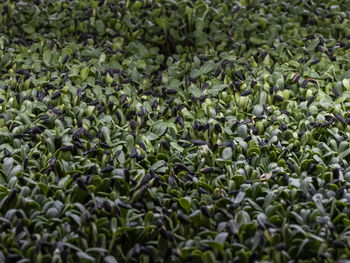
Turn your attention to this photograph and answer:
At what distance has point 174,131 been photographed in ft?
9.16

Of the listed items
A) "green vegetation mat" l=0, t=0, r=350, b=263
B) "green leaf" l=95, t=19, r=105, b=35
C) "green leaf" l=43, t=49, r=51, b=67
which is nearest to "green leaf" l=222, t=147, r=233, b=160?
"green vegetation mat" l=0, t=0, r=350, b=263

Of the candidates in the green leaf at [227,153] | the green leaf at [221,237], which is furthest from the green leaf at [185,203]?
the green leaf at [227,153]

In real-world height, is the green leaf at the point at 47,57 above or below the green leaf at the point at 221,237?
above

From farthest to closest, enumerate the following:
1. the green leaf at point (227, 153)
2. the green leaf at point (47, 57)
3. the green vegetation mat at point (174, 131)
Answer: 1. the green leaf at point (47, 57)
2. the green leaf at point (227, 153)
3. the green vegetation mat at point (174, 131)

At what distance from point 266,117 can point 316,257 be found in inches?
41.3

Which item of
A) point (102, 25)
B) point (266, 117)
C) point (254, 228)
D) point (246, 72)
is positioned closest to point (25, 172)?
point (254, 228)

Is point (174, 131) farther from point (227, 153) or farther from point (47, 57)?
point (47, 57)

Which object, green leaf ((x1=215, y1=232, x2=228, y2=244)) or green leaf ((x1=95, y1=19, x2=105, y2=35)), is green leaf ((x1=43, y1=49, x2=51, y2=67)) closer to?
green leaf ((x1=95, y1=19, x2=105, y2=35))

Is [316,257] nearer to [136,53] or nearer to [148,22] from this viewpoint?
[136,53]

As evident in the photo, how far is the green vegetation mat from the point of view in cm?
204

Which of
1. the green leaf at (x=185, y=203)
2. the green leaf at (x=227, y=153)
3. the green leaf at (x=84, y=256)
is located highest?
the green leaf at (x=227, y=153)

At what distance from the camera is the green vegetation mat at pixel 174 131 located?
2.04 metres

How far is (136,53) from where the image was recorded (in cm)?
397

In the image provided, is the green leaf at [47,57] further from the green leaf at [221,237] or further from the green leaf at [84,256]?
the green leaf at [221,237]
